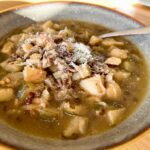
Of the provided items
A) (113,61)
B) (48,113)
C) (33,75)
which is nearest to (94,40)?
(113,61)

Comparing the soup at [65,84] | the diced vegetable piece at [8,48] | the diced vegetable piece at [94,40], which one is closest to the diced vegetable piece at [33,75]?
the soup at [65,84]

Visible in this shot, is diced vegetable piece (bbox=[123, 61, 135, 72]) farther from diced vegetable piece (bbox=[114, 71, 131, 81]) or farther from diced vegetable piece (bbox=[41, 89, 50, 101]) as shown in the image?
diced vegetable piece (bbox=[41, 89, 50, 101])

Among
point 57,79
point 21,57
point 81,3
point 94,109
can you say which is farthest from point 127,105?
point 81,3

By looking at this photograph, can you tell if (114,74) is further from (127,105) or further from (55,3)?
(55,3)

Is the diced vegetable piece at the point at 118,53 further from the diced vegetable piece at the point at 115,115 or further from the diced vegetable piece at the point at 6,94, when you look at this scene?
the diced vegetable piece at the point at 6,94

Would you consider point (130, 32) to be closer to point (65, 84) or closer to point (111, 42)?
point (111, 42)

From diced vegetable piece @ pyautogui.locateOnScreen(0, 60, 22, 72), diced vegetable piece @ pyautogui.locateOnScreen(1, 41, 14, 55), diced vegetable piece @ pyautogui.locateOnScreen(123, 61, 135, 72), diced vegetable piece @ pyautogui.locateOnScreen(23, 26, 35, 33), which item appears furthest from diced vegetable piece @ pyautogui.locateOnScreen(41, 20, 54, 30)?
diced vegetable piece @ pyautogui.locateOnScreen(123, 61, 135, 72)
